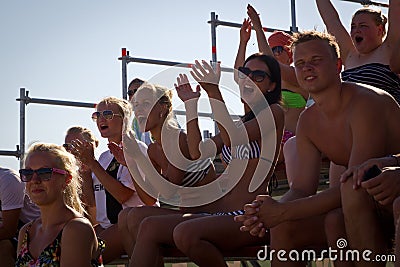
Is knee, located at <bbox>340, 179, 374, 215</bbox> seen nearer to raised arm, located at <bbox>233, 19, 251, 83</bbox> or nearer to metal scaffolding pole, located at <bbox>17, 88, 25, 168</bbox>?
raised arm, located at <bbox>233, 19, 251, 83</bbox>

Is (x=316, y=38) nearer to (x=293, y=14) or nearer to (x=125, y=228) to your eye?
(x=125, y=228)

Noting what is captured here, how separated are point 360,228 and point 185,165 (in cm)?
170

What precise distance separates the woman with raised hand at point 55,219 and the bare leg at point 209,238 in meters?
0.51

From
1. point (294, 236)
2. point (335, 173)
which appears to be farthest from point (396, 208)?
point (335, 173)

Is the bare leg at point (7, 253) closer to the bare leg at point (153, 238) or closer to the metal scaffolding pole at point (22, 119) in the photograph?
the bare leg at point (153, 238)

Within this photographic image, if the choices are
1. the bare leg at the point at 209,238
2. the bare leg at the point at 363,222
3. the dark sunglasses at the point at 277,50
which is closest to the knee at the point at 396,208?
the bare leg at the point at 363,222

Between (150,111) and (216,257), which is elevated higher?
(150,111)

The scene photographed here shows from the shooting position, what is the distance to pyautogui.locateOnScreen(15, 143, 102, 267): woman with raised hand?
372 centimetres

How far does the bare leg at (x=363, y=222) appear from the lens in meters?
3.23

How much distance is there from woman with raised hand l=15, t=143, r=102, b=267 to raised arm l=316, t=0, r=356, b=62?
7.03ft

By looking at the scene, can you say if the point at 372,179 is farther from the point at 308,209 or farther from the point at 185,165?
the point at 185,165

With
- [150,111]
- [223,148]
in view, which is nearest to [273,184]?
[223,148]

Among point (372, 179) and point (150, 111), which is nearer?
point (372, 179)

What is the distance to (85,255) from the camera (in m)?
3.68
